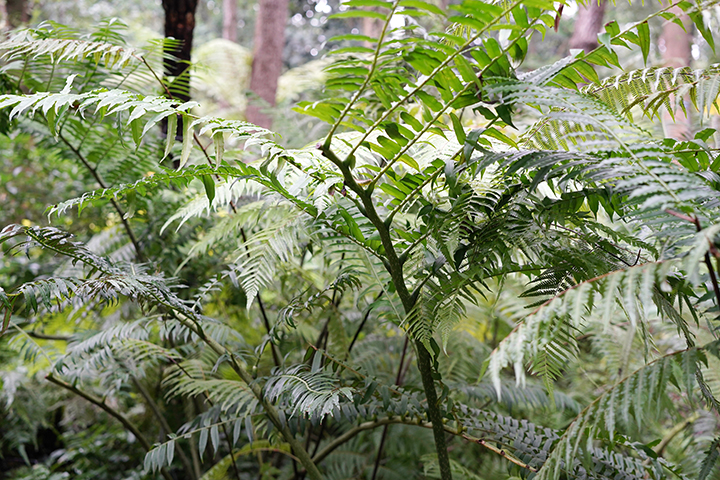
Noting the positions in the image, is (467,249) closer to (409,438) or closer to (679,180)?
(679,180)

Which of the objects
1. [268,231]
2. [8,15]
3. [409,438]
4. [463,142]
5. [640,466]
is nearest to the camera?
[463,142]

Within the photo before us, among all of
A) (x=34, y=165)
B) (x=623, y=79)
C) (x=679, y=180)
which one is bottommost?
(x=34, y=165)

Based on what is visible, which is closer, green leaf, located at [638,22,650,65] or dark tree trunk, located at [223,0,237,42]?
green leaf, located at [638,22,650,65]

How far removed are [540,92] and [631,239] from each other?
256mm

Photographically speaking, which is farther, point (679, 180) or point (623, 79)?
point (623, 79)

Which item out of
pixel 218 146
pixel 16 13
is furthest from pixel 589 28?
pixel 16 13

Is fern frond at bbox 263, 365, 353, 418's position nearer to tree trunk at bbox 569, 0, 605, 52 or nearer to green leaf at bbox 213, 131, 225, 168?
green leaf at bbox 213, 131, 225, 168

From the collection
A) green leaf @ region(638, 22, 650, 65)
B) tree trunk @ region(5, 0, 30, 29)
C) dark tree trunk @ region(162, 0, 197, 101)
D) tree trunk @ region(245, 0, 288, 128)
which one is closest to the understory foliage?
green leaf @ region(638, 22, 650, 65)

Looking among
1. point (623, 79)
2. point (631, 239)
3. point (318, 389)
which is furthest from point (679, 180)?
point (318, 389)

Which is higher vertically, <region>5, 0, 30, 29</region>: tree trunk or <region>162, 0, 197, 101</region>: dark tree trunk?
<region>5, 0, 30, 29</region>: tree trunk

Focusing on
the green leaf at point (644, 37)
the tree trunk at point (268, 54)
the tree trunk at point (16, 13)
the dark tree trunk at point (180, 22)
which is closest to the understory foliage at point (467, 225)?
the green leaf at point (644, 37)

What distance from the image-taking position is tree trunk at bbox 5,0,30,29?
266cm

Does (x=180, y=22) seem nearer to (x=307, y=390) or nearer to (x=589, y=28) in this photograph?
(x=307, y=390)

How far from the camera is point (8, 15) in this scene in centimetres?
273
